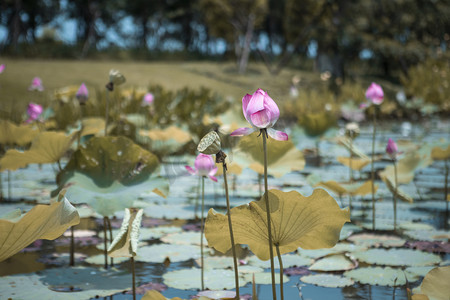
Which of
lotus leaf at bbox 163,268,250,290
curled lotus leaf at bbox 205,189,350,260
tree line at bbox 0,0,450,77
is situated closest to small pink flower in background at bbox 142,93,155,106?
lotus leaf at bbox 163,268,250,290

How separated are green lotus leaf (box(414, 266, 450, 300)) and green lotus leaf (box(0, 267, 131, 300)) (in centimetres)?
66

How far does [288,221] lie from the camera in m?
0.86

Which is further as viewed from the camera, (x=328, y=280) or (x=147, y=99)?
(x=147, y=99)

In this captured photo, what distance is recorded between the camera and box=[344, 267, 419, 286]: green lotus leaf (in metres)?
1.13

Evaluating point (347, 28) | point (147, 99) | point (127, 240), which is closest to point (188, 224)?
point (127, 240)

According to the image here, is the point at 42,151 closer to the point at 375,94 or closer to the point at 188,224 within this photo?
the point at 188,224

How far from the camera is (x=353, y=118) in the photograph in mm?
6043

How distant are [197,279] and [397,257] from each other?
0.59 meters

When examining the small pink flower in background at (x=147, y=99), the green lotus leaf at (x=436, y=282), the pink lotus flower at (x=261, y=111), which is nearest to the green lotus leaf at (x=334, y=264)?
the green lotus leaf at (x=436, y=282)

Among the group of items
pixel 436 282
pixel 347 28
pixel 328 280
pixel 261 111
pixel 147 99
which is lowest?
pixel 328 280

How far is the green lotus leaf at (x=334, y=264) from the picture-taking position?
123 cm

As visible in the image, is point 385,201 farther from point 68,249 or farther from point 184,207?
point 68,249

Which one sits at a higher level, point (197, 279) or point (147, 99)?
point (147, 99)

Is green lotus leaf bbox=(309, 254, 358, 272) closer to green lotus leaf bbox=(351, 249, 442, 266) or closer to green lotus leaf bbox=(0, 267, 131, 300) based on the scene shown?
green lotus leaf bbox=(351, 249, 442, 266)
